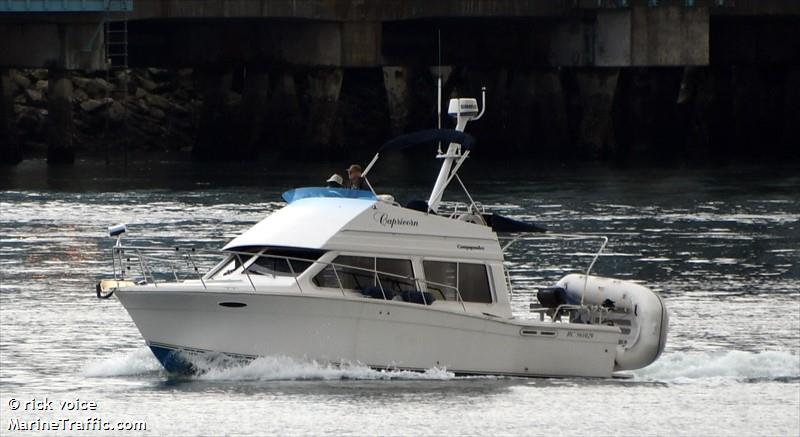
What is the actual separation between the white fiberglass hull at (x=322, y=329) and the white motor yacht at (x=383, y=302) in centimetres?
1

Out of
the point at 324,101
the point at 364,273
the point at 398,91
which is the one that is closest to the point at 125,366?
the point at 364,273

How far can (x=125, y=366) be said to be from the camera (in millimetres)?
26328

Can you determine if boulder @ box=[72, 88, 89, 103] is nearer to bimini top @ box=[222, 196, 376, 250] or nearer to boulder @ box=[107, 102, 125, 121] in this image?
boulder @ box=[107, 102, 125, 121]

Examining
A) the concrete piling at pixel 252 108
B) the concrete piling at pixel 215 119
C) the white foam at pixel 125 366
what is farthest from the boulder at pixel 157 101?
the white foam at pixel 125 366

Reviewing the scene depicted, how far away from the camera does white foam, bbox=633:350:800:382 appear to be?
88.7 ft

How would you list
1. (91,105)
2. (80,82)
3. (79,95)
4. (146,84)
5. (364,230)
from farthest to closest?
(146,84)
(80,82)
(79,95)
(91,105)
(364,230)

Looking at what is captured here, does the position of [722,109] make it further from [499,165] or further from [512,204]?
[512,204]

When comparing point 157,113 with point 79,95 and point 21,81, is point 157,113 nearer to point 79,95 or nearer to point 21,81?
point 79,95

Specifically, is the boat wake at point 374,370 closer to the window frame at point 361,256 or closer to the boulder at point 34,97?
the window frame at point 361,256

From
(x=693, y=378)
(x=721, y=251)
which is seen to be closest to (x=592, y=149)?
(x=721, y=251)

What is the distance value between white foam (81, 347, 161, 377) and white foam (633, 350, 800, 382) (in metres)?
6.54

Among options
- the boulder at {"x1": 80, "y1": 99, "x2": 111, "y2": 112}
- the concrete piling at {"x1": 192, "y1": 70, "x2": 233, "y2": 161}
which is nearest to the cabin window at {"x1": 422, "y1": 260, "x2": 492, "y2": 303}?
the concrete piling at {"x1": 192, "y1": 70, "x2": 233, "y2": 161}

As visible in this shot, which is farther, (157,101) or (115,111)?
(157,101)

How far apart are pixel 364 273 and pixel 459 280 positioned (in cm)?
132
